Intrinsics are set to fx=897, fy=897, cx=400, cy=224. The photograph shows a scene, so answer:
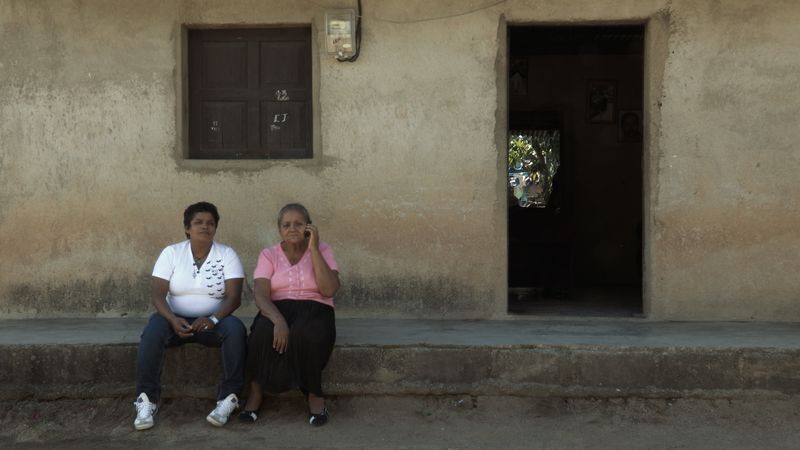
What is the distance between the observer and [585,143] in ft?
34.1

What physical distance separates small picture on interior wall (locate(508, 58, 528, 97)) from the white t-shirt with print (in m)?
5.66

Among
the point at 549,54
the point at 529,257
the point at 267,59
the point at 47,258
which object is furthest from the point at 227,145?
the point at 549,54

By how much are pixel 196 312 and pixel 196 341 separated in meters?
0.18

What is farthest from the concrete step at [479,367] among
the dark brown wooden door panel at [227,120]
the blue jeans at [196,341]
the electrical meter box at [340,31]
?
the electrical meter box at [340,31]

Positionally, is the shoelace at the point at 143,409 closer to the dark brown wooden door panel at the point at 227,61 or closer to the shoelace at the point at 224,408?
the shoelace at the point at 224,408

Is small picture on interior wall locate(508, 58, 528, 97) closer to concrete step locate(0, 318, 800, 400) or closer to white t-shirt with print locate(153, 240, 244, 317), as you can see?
concrete step locate(0, 318, 800, 400)

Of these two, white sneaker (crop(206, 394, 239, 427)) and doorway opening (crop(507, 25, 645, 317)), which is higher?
doorway opening (crop(507, 25, 645, 317))

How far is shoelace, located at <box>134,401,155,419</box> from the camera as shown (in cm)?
499

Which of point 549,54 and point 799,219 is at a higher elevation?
point 549,54

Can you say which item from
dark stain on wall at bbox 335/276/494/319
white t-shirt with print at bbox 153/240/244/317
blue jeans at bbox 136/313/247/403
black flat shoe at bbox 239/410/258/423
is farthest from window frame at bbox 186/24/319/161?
black flat shoe at bbox 239/410/258/423

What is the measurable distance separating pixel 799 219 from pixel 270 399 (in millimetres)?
3865

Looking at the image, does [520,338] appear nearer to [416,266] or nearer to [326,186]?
[416,266]

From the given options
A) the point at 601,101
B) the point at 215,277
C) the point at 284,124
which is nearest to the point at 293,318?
the point at 215,277

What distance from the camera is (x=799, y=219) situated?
6.32m
